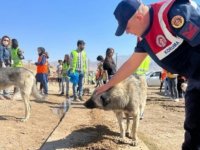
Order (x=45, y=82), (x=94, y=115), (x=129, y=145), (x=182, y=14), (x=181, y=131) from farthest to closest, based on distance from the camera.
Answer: (x=45, y=82) → (x=94, y=115) → (x=181, y=131) → (x=129, y=145) → (x=182, y=14)

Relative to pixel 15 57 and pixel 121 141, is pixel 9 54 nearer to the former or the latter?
pixel 15 57

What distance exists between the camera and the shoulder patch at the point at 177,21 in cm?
293

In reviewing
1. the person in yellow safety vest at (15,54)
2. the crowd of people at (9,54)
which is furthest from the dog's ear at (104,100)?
the person in yellow safety vest at (15,54)

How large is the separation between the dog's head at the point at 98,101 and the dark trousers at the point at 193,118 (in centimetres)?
284

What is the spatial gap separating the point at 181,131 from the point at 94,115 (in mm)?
2085

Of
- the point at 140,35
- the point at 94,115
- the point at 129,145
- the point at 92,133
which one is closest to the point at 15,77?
the point at 94,115

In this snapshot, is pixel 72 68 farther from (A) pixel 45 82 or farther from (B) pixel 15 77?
(B) pixel 15 77

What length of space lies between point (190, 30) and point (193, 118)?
677 millimetres

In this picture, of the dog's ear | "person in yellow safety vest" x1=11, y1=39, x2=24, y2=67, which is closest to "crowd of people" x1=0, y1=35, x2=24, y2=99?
"person in yellow safety vest" x1=11, y1=39, x2=24, y2=67

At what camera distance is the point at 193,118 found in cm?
306

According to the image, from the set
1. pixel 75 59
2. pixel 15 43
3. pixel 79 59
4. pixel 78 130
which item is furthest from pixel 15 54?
pixel 78 130

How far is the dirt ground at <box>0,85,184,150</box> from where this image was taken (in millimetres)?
6172

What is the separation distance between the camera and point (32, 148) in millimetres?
6367

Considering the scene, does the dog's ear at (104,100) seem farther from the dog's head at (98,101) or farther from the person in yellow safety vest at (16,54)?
the person in yellow safety vest at (16,54)
